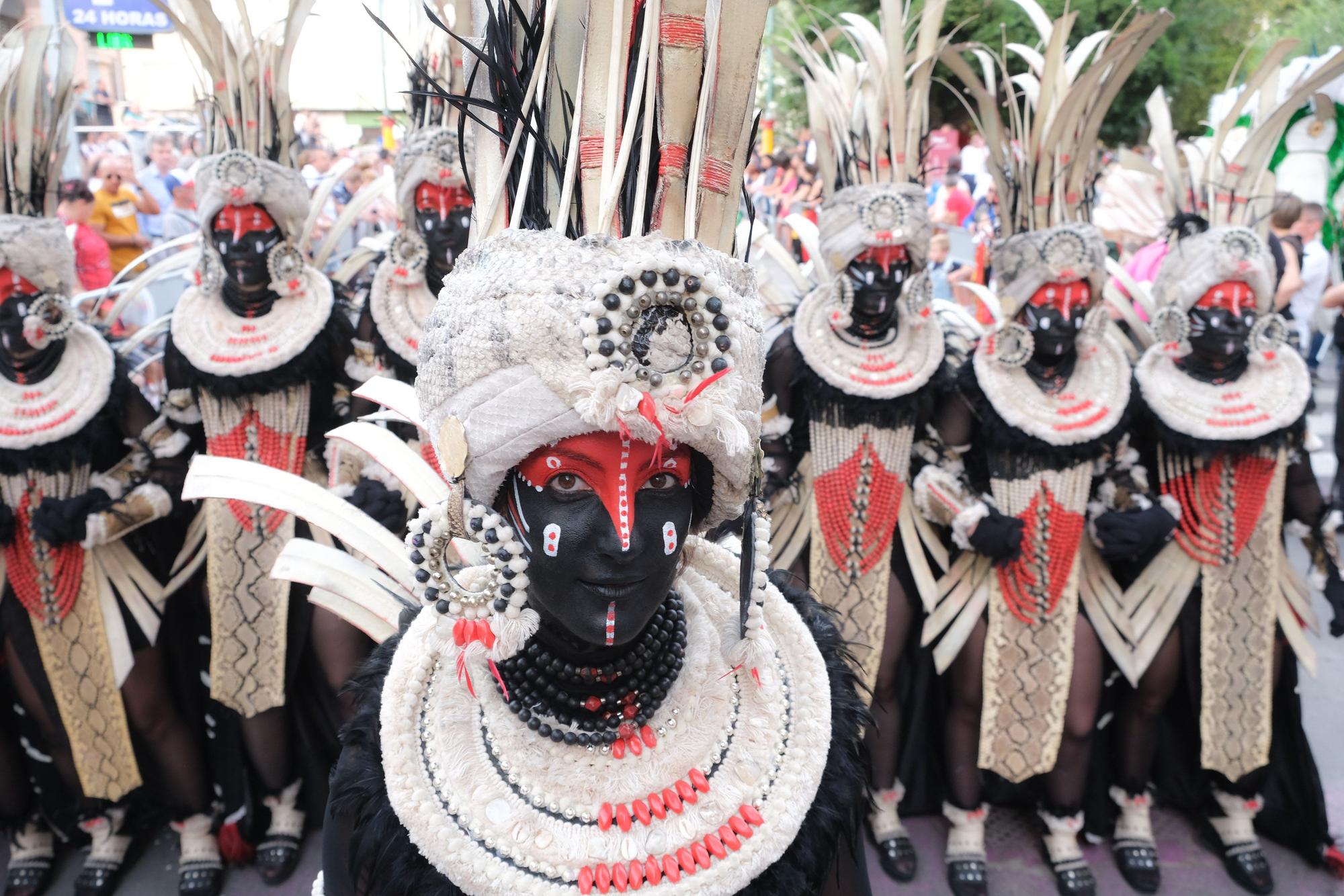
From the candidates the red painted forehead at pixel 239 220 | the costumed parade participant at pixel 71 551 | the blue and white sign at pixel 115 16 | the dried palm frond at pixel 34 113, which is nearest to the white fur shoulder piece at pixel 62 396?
the costumed parade participant at pixel 71 551

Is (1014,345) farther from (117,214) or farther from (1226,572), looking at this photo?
(117,214)

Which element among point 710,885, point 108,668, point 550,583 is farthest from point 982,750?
point 108,668

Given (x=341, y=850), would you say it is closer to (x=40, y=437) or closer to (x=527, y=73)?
(x=527, y=73)

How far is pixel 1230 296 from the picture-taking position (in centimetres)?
300

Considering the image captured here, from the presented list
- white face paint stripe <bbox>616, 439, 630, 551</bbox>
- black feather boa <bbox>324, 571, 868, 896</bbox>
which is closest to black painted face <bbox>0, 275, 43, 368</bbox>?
black feather boa <bbox>324, 571, 868, 896</bbox>

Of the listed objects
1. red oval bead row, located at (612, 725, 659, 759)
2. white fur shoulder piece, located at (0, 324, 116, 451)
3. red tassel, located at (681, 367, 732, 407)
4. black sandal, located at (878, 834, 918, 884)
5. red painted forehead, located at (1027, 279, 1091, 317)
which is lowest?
black sandal, located at (878, 834, 918, 884)

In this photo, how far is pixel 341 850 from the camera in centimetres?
154

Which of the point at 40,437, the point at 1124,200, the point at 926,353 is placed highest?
the point at 1124,200

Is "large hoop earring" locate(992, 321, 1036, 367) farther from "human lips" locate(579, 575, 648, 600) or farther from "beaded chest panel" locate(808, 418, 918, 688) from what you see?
"human lips" locate(579, 575, 648, 600)

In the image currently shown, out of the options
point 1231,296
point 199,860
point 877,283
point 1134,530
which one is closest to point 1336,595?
point 1134,530

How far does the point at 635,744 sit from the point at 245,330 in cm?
222

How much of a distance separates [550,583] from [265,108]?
8.02 feet

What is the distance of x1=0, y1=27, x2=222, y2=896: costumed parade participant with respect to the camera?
9.42ft

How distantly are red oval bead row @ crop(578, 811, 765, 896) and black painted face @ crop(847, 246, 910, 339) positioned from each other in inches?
79.1
